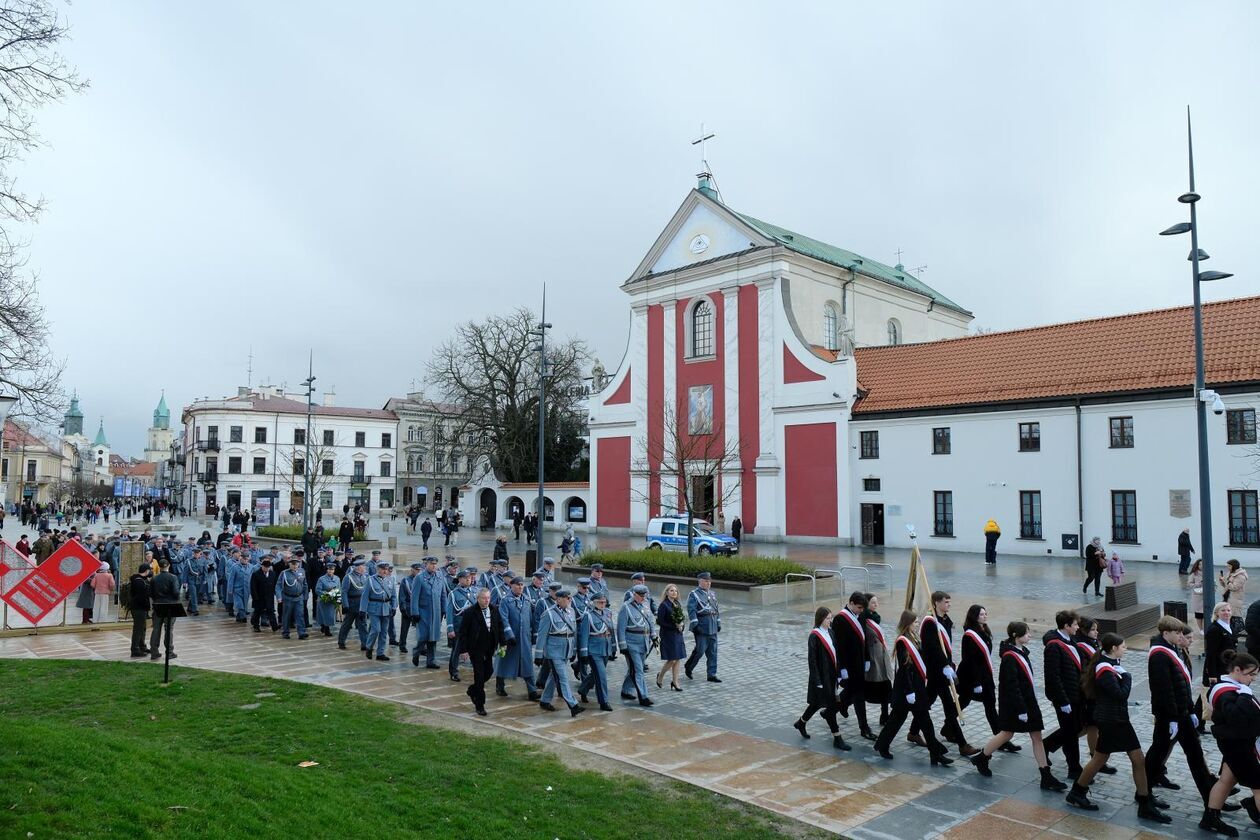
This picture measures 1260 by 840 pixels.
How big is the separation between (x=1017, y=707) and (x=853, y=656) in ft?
5.98

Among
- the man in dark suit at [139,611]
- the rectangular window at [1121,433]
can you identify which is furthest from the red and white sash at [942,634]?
the rectangular window at [1121,433]

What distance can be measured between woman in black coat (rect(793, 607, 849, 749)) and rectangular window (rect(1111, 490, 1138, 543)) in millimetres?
24893

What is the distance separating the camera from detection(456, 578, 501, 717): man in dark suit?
10.8 meters

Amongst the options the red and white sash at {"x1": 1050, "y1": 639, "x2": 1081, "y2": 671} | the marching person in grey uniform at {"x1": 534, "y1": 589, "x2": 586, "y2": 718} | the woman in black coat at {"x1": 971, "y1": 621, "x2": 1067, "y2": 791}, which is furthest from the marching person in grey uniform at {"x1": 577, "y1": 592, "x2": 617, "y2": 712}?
the red and white sash at {"x1": 1050, "y1": 639, "x2": 1081, "y2": 671}

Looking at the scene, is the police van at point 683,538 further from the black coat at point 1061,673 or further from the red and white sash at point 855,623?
the black coat at point 1061,673

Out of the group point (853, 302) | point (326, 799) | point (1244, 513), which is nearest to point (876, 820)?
point (326, 799)

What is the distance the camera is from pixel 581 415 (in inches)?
2330

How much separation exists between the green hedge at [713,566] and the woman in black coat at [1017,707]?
12.2 m

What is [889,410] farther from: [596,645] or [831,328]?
[596,645]

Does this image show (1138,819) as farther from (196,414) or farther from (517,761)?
(196,414)

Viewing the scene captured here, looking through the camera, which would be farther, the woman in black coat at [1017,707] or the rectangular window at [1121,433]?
the rectangular window at [1121,433]

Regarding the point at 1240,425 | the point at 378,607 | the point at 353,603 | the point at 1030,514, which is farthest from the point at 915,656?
the point at 1030,514

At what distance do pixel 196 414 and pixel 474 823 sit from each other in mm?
76053

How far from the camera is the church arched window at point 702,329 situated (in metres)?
42.9
